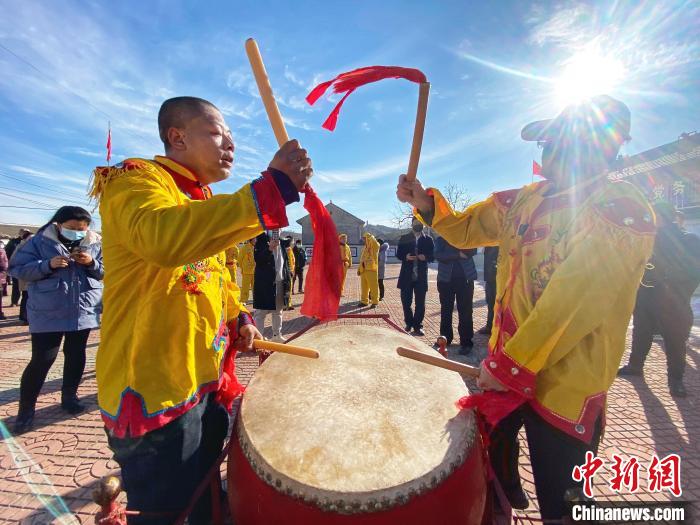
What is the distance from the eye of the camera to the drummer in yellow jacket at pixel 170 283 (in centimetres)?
105

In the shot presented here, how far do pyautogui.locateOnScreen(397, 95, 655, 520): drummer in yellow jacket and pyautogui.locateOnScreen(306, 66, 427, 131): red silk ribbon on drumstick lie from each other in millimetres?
659

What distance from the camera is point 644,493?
7.84 feet

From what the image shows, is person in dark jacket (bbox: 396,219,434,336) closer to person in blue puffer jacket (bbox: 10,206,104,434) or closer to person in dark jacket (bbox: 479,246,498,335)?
person in dark jacket (bbox: 479,246,498,335)

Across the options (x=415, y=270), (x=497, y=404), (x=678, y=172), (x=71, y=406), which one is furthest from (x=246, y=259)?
(x=678, y=172)

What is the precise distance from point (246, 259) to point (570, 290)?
754cm

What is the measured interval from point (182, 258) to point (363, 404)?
1065 millimetres

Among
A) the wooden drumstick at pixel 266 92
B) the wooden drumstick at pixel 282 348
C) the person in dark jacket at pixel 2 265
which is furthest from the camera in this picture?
the person in dark jacket at pixel 2 265

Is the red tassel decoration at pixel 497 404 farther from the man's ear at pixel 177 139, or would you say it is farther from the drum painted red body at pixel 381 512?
the man's ear at pixel 177 139

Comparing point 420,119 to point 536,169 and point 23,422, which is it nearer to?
point 536,169

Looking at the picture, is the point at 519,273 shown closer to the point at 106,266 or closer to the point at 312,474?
the point at 312,474

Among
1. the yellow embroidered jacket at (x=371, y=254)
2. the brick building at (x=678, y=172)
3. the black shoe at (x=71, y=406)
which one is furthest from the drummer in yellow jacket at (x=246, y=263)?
the brick building at (x=678, y=172)

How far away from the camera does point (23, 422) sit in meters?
3.27

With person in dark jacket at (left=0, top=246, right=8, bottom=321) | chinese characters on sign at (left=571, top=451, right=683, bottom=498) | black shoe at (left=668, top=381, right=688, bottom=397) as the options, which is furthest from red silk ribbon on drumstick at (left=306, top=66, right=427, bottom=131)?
person in dark jacket at (left=0, top=246, right=8, bottom=321)

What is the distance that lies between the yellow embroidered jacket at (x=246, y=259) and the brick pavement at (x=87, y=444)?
3.53m
